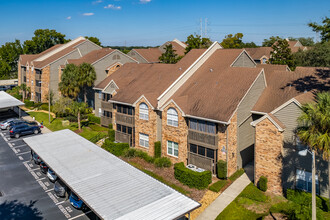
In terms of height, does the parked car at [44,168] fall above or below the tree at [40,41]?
below

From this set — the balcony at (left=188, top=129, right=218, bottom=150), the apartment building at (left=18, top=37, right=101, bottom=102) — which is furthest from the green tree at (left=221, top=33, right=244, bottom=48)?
the balcony at (left=188, top=129, right=218, bottom=150)

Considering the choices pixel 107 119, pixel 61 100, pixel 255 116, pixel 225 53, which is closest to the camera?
pixel 255 116

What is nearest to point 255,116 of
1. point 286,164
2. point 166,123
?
point 286,164

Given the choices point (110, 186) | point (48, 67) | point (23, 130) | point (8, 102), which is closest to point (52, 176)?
point (110, 186)

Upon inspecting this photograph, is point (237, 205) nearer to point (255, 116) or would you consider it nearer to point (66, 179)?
point (255, 116)

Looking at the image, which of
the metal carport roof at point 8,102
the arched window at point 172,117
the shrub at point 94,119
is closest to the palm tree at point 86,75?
the shrub at point 94,119

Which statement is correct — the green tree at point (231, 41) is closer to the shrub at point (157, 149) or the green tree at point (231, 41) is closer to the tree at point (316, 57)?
the tree at point (316, 57)
